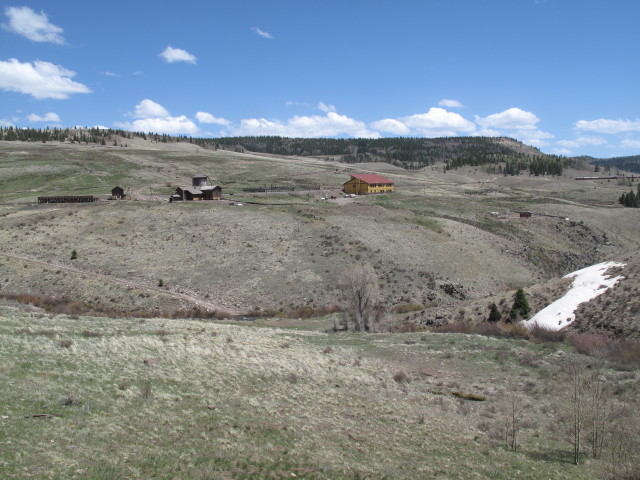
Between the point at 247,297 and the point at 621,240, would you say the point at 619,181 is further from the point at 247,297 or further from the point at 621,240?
the point at 247,297

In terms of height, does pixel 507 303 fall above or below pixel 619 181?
below

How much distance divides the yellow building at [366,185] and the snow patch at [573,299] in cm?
7170

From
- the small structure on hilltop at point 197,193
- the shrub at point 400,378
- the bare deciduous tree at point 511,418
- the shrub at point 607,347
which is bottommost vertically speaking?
the shrub at point 400,378

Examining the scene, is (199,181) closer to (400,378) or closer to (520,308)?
(520,308)

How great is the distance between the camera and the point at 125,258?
165 ft

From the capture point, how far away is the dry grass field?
1141cm

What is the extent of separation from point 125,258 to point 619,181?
181 meters

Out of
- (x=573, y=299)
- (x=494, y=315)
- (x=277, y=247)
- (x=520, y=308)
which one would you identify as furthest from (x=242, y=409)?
(x=277, y=247)

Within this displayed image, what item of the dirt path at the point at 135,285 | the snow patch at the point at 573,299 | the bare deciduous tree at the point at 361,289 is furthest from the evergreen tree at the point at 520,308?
the dirt path at the point at 135,285

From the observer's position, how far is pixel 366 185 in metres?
103

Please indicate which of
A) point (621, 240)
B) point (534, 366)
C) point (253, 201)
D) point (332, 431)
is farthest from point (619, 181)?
point (332, 431)

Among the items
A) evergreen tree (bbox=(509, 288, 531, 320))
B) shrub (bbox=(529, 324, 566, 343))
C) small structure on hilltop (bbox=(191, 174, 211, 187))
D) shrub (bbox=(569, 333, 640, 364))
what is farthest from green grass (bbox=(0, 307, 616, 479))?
small structure on hilltop (bbox=(191, 174, 211, 187))

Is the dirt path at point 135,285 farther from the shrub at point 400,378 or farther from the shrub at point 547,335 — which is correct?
the shrub at point 547,335

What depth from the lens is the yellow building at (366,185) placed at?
338ft
